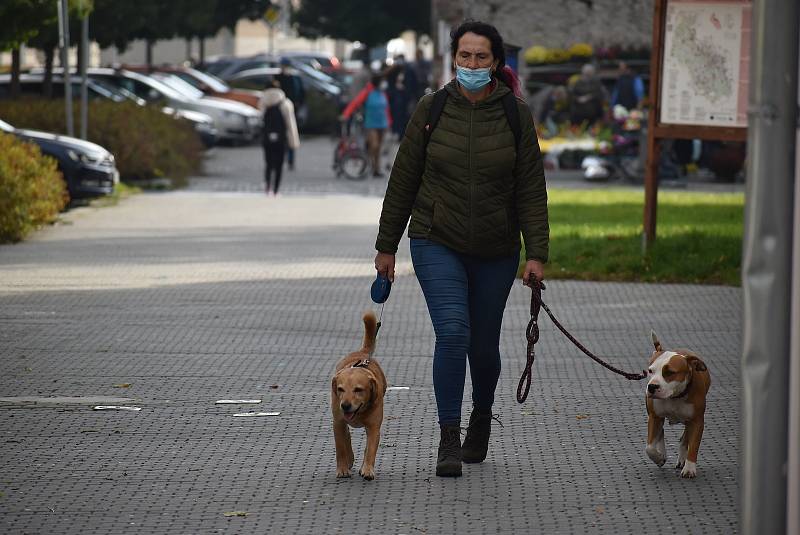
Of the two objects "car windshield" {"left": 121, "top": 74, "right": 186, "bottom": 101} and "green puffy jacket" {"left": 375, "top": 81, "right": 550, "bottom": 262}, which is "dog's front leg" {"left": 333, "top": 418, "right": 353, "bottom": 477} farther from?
"car windshield" {"left": 121, "top": 74, "right": 186, "bottom": 101}

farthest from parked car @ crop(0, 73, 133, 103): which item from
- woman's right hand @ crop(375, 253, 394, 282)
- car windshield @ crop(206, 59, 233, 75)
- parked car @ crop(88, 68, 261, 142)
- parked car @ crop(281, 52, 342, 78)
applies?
parked car @ crop(281, 52, 342, 78)

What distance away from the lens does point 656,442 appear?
22.8 feet

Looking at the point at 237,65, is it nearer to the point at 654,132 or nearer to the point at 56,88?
the point at 56,88

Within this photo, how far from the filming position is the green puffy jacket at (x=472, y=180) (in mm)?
6848

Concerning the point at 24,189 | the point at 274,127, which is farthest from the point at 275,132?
the point at 24,189

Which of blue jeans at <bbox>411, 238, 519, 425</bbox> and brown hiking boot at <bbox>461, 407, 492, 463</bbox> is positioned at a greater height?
blue jeans at <bbox>411, 238, 519, 425</bbox>

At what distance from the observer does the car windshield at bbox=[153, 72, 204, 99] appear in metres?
39.0

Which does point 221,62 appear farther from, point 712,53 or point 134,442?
point 134,442

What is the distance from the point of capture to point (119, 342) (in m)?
10.6

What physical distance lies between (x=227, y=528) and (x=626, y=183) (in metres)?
21.2

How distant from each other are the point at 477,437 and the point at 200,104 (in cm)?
3037

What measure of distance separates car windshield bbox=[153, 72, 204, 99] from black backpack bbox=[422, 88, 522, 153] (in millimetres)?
32004

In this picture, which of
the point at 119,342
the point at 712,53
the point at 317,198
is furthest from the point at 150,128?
the point at 119,342

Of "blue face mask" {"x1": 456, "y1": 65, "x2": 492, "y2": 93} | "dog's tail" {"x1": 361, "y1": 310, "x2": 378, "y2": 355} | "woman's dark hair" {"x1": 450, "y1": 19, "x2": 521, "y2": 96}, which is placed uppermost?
"woman's dark hair" {"x1": 450, "y1": 19, "x2": 521, "y2": 96}
